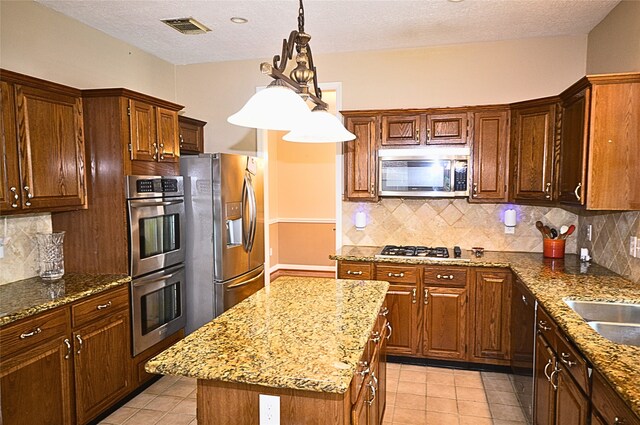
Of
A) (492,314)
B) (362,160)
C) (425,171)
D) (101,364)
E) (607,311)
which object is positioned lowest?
(101,364)

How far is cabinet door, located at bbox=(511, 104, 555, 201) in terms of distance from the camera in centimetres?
334

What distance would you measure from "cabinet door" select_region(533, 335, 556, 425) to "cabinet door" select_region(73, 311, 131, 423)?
2712 millimetres

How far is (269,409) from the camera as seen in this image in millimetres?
1521

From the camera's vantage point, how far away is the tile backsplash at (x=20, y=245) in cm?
279

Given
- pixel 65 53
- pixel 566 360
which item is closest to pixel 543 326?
pixel 566 360

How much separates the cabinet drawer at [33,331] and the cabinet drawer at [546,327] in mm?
2715

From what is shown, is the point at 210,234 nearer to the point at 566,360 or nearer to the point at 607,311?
the point at 566,360

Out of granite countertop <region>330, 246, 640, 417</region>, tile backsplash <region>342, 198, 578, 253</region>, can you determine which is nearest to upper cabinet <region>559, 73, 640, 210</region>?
granite countertop <region>330, 246, 640, 417</region>

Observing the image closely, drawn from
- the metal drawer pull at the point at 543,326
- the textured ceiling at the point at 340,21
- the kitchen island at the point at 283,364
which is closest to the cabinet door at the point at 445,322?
the metal drawer pull at the point at 543,326

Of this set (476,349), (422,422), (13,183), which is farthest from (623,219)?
(13,183)

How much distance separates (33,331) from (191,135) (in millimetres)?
2463

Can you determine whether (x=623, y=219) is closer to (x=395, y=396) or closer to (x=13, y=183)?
(x=395, y=396)

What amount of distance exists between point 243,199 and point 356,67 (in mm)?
1714

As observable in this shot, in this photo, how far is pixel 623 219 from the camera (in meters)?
2.87
